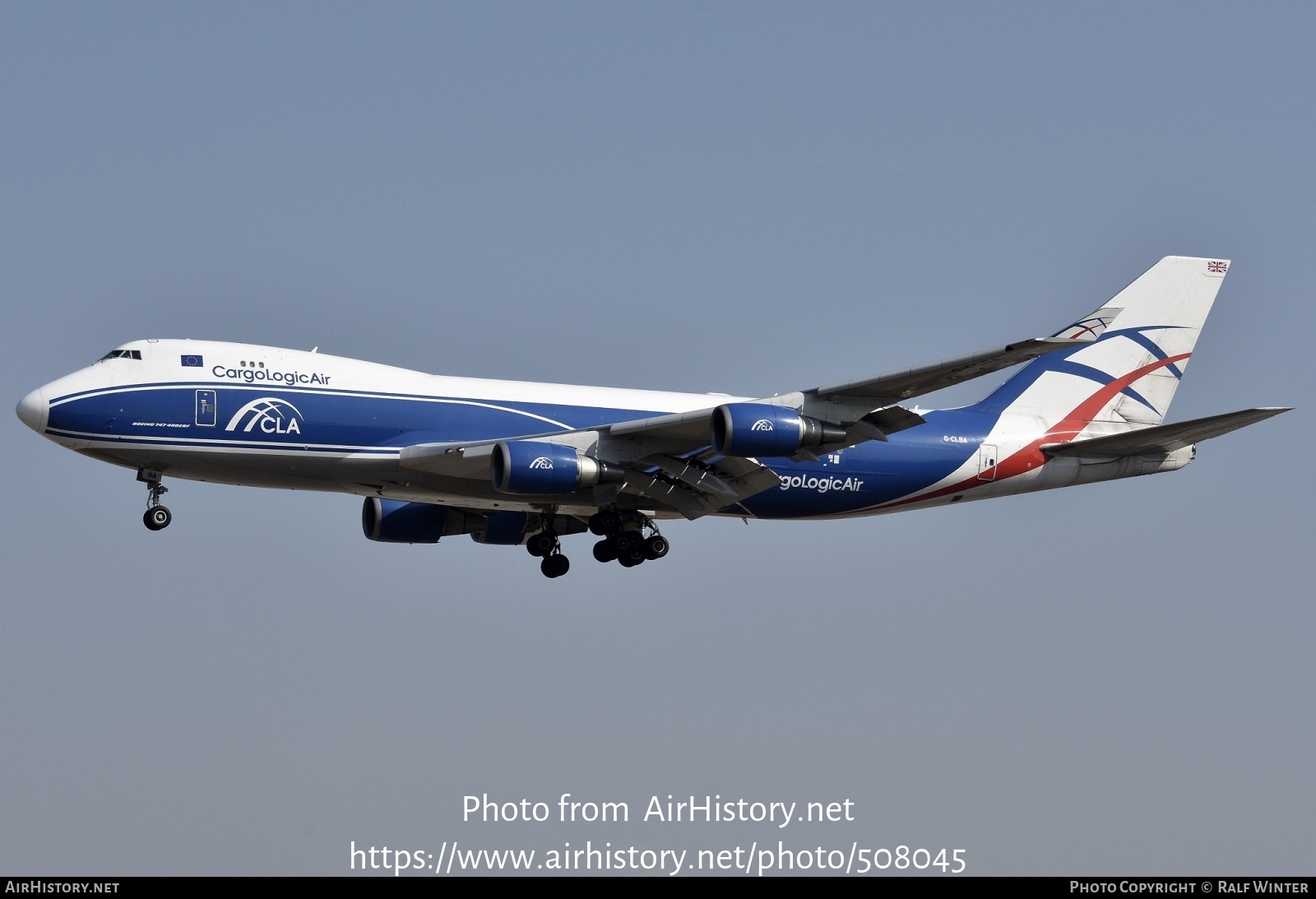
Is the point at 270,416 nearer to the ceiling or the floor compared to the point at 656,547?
nearer to the ceiling

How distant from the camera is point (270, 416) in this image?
35781 mm

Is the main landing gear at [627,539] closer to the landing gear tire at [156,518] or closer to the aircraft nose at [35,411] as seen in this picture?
the landing gear tire at [156,518]

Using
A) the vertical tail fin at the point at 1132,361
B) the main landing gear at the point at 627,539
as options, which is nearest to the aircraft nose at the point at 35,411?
the main landing gear at the point at 627,539

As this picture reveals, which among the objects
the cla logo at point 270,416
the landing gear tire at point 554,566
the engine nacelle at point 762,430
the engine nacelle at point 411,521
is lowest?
the landing gear tire at point 554,566

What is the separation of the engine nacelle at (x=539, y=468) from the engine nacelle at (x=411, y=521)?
630cm

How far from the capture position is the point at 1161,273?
144 ft

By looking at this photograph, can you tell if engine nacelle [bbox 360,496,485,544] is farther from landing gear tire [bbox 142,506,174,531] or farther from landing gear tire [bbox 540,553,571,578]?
landing gear tire [bbox 142,506,174,531]

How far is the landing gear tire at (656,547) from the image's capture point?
39469mm

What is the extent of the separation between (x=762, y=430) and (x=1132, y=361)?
13.7m

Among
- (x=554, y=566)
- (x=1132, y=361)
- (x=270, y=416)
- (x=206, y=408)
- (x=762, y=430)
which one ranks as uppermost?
(x=1132, y=361)

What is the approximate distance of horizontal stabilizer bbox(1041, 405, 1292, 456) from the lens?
116 feet

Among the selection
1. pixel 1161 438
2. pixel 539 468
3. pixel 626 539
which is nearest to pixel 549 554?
pixel 626 539

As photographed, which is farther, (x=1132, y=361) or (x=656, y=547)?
(x=1132, y=361)

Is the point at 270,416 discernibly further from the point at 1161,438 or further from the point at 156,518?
the point at 1161,438
